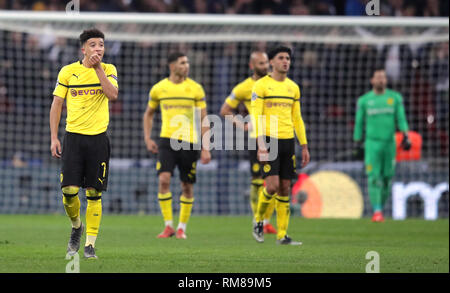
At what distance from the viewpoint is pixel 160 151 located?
1065 centimetres

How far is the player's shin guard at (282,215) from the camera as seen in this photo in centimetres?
953

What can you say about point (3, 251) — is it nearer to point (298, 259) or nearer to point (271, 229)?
point (298, 259)

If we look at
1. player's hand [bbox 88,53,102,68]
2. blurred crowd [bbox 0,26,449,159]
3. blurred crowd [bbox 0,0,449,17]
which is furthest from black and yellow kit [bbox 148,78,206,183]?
blurred crowd [bbox 0,0,449,17]

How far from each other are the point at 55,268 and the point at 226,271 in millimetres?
1318

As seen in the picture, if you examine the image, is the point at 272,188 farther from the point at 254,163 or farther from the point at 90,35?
the point at 90,35

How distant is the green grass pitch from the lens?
708 centimetres

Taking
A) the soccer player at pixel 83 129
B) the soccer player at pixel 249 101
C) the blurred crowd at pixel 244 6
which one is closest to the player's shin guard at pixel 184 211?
the soccer player at pixel 249 101

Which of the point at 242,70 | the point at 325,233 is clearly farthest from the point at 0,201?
the point at 325,233

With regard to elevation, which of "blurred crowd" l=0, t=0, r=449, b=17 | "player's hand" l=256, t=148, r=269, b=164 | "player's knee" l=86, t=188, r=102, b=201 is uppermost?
"blurred crowd" l=0, t=0, r=449, b=17

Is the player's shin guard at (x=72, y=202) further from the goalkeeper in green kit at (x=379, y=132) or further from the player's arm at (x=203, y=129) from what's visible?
the goalkeeper in green kit at (x=379, y=132)

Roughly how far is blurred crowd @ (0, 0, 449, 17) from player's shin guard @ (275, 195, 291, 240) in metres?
9.23

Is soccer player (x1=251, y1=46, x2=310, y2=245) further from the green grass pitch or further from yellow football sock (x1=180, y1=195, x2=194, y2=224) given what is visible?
yellow football sock (x1=180, y1=195, x2=194, y2=224)

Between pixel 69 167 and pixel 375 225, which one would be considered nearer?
pixel 69 167

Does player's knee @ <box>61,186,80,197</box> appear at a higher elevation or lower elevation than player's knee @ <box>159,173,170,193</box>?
higher
